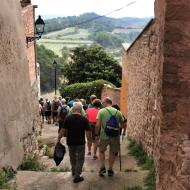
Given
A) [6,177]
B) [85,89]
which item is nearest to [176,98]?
[6,177]

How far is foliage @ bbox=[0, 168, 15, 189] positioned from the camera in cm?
731

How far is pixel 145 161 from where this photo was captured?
31.2 feet

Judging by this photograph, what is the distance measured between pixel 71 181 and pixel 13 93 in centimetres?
256

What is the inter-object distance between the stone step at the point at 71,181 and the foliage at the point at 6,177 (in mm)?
125

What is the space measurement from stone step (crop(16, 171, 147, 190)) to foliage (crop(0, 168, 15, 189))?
0.13 metres

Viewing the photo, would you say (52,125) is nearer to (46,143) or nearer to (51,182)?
(46,143)

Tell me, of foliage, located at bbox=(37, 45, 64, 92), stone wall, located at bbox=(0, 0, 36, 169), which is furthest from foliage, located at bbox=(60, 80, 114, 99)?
foliage, located at bbox=(37, 45, 64, 92)

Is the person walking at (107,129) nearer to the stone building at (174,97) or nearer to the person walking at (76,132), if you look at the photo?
the person walking at (76,132)

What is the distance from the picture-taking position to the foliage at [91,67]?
38.4m

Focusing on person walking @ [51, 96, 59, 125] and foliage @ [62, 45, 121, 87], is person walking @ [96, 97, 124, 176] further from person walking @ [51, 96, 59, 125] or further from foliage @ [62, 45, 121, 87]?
foliage @ [62, 45, 121, 87]

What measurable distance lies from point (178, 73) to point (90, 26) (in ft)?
507

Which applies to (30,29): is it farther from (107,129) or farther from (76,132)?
(76,132)

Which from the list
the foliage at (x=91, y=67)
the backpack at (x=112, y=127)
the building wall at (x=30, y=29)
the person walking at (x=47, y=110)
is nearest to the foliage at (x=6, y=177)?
the backpack at (x=112, y=127)

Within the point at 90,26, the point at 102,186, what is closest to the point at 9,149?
the point at 102,186
